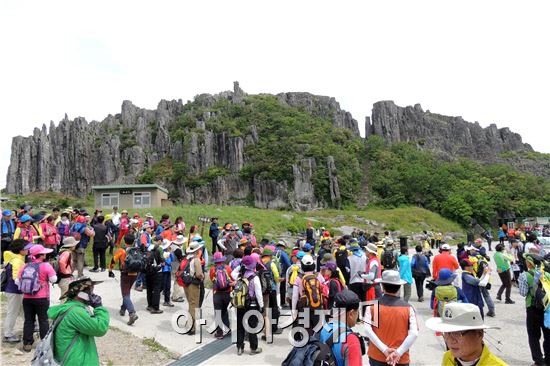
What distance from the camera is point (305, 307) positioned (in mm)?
6441

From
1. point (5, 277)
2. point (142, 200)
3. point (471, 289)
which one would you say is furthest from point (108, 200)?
point (471, 289)

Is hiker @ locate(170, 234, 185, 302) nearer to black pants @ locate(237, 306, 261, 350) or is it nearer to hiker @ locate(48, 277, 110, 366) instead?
black pants @ locate(237, 306, 261, 350)

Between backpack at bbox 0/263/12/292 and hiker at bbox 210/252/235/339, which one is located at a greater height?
backpack at bbox 0/263/12/292

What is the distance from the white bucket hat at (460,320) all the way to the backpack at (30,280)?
6.12m

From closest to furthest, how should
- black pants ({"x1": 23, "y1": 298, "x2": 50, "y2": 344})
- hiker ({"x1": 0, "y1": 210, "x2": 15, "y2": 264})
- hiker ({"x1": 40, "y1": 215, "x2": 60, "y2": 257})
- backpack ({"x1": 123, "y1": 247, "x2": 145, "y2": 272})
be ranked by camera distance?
black pants ({"x1": 23, "y1": 298, "x2": 50, "y2": 344}) → backpack ({"x1": 123, "y1": 247, "x2": 145, "y2": 272}) → hiker ({"x1": 40, "y1": 215, "x2": 60, "y2": 257}) → hiker ({"x1": 0, "y1": 210, "x2": 15, "y2": 264})

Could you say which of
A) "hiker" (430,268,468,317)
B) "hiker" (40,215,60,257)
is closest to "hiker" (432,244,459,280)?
"hiker" (430,268,468,317)

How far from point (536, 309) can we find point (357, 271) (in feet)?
13.9

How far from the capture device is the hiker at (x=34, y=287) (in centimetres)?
596

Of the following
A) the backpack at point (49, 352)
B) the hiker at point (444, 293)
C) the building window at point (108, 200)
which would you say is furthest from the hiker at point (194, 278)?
the building window at point (108, 200)

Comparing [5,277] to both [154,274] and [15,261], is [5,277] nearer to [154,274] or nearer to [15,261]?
[15,261]

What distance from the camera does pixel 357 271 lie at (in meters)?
9.85

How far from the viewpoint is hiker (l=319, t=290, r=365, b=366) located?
3483 millimetres

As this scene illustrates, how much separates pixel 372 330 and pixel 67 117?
89.6 m

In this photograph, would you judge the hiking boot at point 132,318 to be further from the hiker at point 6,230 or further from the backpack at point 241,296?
the hiker at point 6,230
